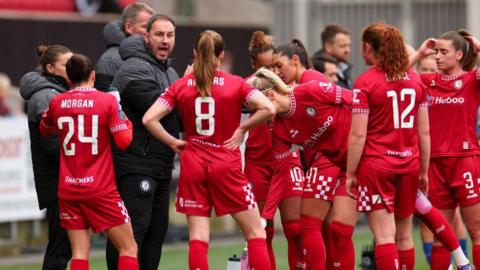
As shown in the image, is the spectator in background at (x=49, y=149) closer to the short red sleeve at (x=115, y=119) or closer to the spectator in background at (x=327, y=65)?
the short red sleeve at (x=115, y=119)

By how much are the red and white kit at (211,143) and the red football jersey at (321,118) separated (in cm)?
82

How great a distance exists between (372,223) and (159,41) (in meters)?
2.21

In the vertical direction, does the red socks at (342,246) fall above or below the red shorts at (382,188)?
below

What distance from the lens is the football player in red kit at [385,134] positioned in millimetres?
10695

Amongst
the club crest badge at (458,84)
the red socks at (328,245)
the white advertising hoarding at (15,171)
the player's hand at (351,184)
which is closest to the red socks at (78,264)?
the player's hand at (351,184)

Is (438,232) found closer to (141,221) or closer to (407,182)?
(407,182)

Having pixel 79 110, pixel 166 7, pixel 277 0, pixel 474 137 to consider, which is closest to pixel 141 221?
pixel 79 110

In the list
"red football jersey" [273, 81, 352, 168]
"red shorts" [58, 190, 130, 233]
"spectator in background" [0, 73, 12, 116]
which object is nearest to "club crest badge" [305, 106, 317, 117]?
"red football jersey" [273, 81, 352, 168]

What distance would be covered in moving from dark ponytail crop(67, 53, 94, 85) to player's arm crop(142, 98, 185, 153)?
0.54 metres

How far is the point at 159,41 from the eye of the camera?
11203mm

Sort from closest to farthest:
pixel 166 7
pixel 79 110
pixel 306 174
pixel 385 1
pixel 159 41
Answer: pixel 79 110 → pixel 159 41 → pixel 306 174 → pixel 385 1 → pixel 166 7

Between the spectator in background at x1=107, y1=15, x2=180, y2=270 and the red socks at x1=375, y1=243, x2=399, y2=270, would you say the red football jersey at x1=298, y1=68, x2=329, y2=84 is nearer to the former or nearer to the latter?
the spectator in background at x1=107, y1=15, x2=180, y2=270

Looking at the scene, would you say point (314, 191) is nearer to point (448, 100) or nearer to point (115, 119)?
point (448, 100)

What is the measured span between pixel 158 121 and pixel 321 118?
4.86 feet
